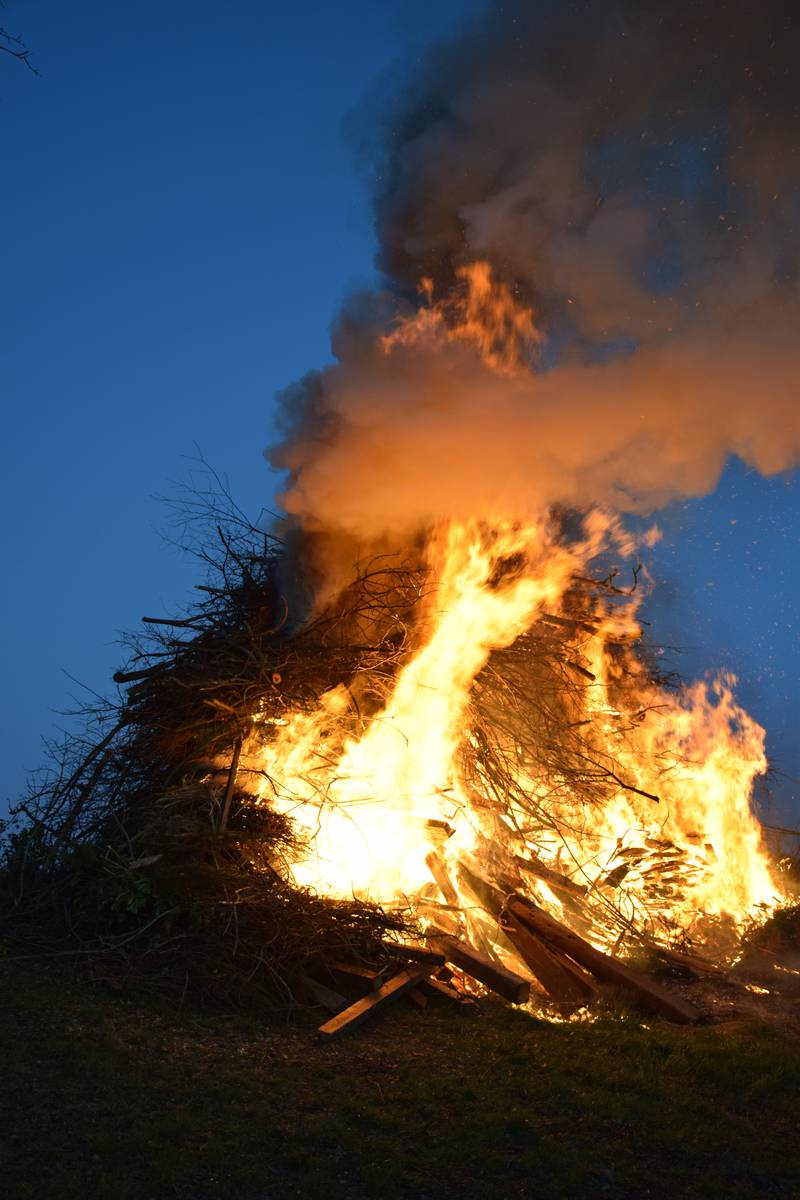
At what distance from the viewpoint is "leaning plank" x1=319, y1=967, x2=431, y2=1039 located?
20.0 feet

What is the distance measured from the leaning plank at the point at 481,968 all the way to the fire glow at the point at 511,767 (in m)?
0.54

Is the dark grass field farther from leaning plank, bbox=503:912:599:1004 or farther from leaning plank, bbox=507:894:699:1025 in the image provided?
leaning plank, bbox=503:912:599:1004

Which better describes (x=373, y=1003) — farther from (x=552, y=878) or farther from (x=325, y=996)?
(x=552, y=878)

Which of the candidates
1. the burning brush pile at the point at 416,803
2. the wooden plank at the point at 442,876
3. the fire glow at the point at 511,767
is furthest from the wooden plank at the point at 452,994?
the wooden plank at the point at 442,876

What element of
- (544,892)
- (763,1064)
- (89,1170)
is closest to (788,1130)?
(763,1064)

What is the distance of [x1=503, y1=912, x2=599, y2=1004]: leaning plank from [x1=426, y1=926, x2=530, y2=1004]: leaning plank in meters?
0.46

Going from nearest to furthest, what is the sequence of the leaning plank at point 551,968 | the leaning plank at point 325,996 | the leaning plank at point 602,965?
the leaning plank at point 325,996
the leaning plank at point 602,965
the leaning plank at point 551,968

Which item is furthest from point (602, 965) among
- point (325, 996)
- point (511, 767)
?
point (511, 767)

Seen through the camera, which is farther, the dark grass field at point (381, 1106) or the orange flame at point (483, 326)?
the orange flame at point (483, 326)

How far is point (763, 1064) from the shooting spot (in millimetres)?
5730

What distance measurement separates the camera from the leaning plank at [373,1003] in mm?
6109

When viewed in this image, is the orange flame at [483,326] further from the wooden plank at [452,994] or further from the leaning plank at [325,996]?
the leaning plank at [325,996]

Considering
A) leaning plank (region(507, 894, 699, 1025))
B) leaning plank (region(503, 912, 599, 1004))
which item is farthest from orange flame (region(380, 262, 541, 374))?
leaning plank (region(503, 912, 599, 1004))

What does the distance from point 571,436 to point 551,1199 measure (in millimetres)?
6400
